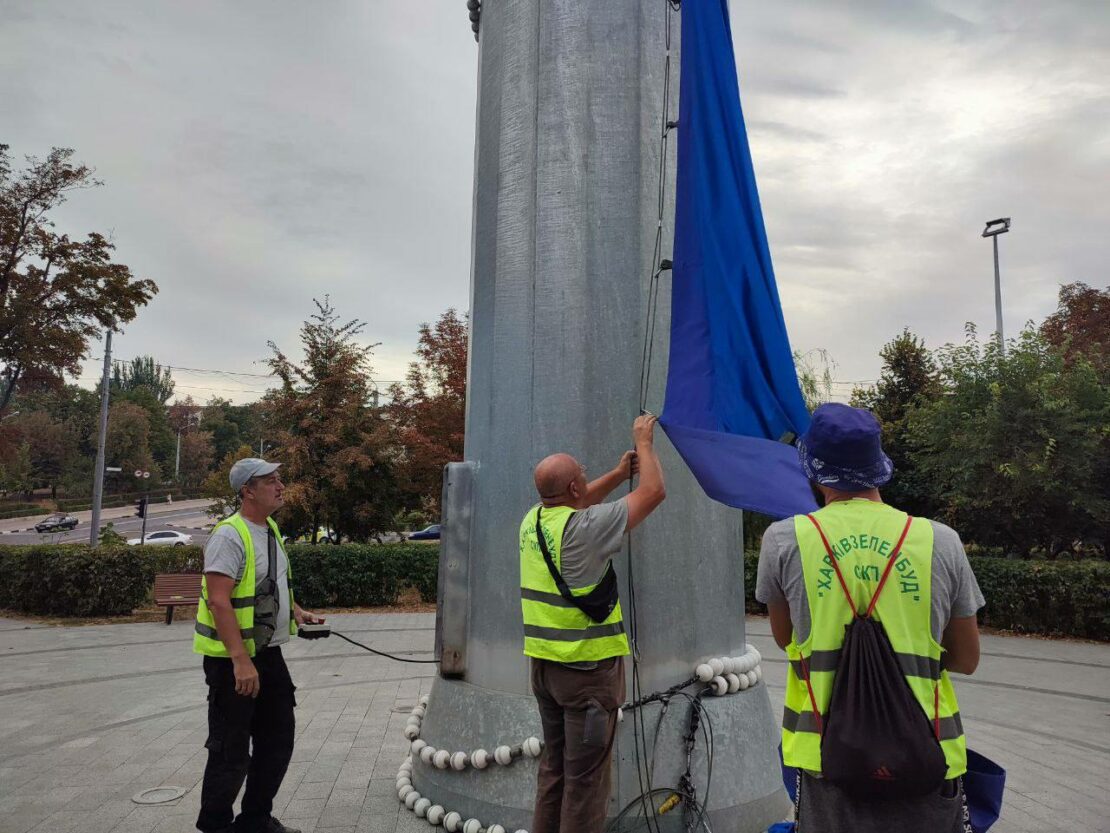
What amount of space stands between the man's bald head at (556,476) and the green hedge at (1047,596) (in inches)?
371

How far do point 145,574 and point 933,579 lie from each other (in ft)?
47.1

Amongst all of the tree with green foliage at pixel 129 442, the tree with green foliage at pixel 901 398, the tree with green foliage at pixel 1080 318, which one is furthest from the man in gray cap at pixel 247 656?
the tree with green foliage at pixel 129 442

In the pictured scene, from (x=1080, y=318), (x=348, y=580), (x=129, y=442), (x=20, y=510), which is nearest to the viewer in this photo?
(x=348, y=580)

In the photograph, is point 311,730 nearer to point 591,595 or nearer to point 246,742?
point 246,742

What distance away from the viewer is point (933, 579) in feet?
7.20

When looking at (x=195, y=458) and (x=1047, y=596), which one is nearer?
(x=1047, y=596)

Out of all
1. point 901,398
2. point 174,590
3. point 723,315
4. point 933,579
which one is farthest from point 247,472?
point 901,398

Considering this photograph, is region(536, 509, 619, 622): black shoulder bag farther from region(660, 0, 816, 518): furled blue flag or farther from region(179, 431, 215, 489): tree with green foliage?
region(179, 431, 215, 489): tree with green foliage

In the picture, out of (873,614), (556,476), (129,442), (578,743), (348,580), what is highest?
(129,442)

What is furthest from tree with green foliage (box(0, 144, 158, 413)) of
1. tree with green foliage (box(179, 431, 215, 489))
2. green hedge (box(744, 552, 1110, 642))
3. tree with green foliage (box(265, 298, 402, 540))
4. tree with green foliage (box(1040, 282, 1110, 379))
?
tree with green foliage (box(179, 431, 215, 489))

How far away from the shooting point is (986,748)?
20.6 feet

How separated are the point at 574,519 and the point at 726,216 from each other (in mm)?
1827

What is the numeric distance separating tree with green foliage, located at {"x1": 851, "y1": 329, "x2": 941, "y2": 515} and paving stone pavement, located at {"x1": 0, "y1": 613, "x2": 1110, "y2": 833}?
23.0 ft

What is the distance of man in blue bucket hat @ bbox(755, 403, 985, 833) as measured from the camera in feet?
6.95
